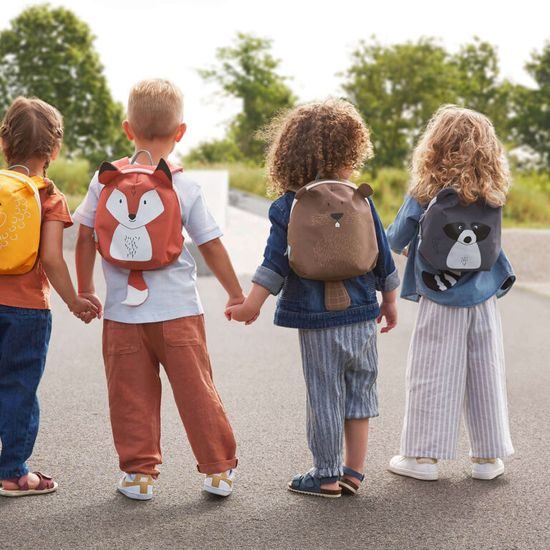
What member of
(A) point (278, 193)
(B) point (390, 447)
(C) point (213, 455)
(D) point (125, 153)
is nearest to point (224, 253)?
(A) point (278, 193)

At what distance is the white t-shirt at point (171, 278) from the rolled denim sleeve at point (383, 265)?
0.63 meters

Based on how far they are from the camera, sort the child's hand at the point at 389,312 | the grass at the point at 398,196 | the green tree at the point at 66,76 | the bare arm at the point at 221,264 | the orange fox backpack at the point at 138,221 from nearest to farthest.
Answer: the orange fox backpack at the point at 138,221
the bare arm at the point at 221,264
the child's hand at the point at 389,312
the grass at the point at 398,196
the green tree at the point at 66,76

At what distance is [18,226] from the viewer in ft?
12.4

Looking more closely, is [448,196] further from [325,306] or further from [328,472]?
[328,472]

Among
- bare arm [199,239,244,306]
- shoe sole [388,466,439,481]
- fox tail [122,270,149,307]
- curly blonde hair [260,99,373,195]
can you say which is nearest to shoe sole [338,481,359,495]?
shoe sole [388,466,439,481]

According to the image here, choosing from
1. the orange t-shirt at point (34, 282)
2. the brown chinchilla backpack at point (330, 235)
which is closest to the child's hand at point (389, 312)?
the brown chinchilla backpack at point (330, 235)

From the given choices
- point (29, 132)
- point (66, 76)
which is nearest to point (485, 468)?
point (29, 132)

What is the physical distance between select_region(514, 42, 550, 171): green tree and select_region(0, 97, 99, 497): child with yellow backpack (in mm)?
40280

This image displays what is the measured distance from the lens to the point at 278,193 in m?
4.04

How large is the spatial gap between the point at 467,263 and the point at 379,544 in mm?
1292

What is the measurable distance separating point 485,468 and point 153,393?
4.84 ft

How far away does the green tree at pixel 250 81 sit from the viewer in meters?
45.0

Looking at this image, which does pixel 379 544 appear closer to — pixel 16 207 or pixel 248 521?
pixel 248 521

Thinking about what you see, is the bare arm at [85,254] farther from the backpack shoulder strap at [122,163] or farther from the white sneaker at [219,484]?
the white sneaker at [219,484]
